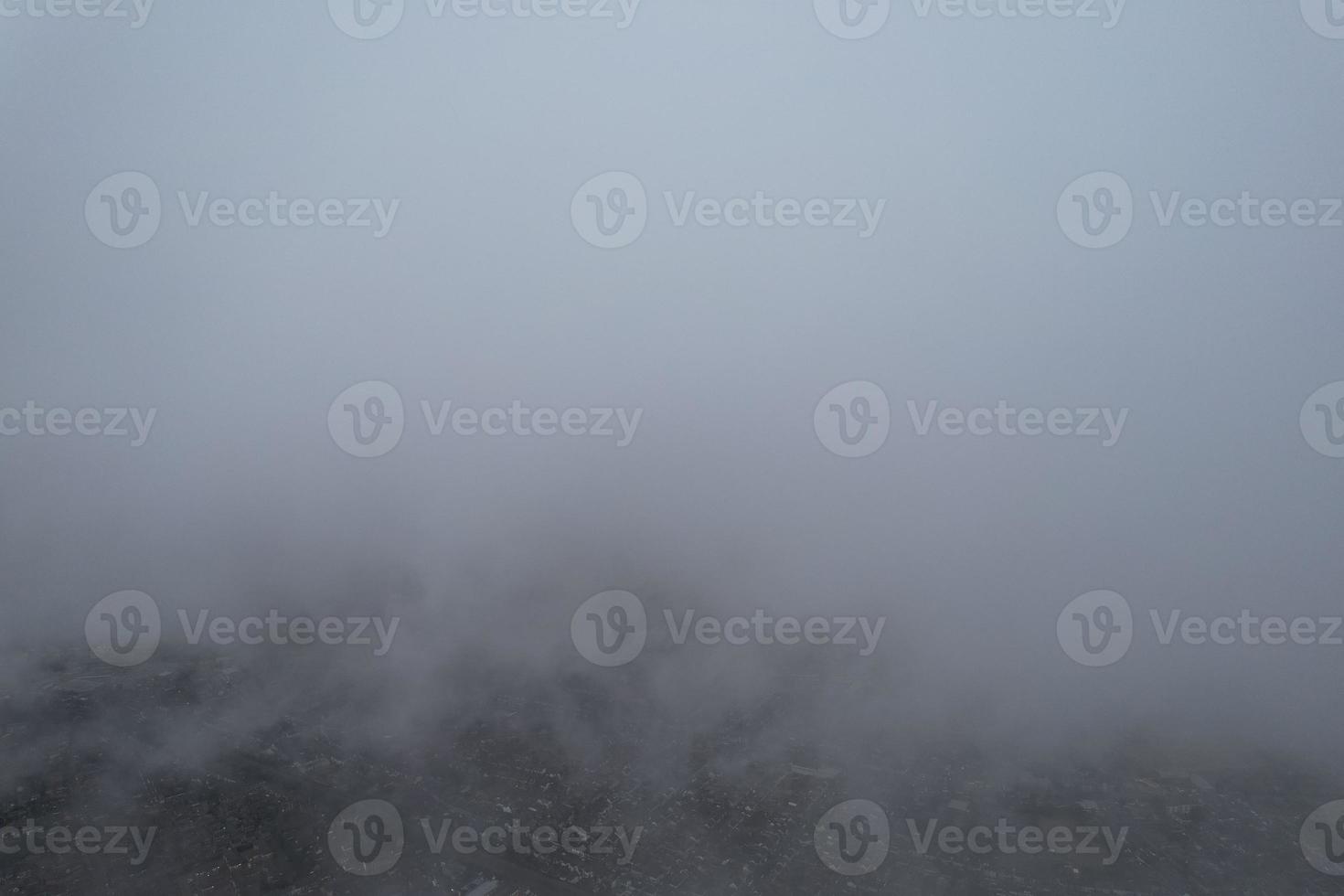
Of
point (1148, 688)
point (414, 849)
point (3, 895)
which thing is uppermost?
point (1148, 688)

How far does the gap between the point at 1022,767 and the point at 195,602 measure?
1694 centimetres

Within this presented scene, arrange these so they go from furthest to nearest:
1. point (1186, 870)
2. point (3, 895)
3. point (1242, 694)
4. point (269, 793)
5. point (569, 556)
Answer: point (569, 556) → point (1242, 694) → point (269, 793) → point (1186, 870) → point (3, 895)

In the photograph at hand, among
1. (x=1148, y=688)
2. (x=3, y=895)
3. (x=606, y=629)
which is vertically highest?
(x=1148, y=688)

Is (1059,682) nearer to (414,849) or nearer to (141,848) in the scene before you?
(414,849)

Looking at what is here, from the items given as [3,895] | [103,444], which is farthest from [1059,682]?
[103,444]

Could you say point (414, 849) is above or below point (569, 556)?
below

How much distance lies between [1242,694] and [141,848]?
17.7 metres

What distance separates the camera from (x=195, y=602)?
1834 centimetres

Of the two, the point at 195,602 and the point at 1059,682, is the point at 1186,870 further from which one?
the point at 195,602

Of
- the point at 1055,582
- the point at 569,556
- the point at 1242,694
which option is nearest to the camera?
the point at 1242,694

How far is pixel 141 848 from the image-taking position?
10797 millimetres

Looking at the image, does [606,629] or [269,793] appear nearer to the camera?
[269,793]

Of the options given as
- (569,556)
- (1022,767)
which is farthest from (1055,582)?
(569,556)

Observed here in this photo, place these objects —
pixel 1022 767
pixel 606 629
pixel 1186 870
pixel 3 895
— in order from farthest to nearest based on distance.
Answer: pixel 606 629
pixel 1022 767
pixel 1186 870
pixel 3 895
